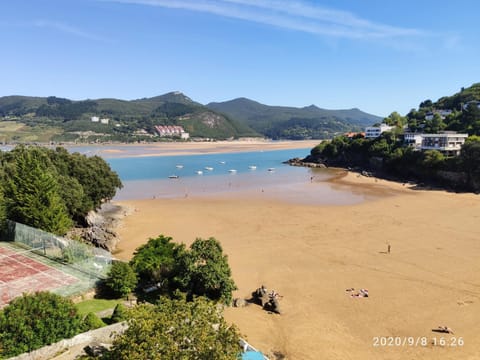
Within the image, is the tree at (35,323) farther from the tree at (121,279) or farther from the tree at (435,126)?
the tree at (435,126)

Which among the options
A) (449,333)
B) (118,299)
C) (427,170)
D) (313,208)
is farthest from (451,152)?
(118,299)

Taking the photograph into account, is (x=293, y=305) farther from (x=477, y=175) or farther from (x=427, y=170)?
(x=427, y=170)

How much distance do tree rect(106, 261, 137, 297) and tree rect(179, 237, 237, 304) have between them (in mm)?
2722

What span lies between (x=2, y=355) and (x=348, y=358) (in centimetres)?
1379

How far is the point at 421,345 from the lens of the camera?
16812mm

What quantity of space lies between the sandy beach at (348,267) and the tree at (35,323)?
28.1 feet

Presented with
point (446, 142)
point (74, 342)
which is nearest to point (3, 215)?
point (74, 342)

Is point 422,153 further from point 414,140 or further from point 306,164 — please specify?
point 306,164

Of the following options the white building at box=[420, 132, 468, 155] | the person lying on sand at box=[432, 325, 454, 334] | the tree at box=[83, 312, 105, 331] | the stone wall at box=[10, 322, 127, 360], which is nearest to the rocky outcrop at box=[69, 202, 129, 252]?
the tree at box=[83, 312, 105, 331]

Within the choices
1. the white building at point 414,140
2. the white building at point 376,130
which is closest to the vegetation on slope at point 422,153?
the white building at point 414,140

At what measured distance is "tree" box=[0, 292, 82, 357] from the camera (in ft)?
39.3

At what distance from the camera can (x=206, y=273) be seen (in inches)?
749

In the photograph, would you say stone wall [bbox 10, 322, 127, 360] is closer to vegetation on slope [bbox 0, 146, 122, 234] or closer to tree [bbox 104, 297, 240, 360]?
tree [bbox 104, 297, 240, 360]

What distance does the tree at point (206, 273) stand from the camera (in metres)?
19.1
